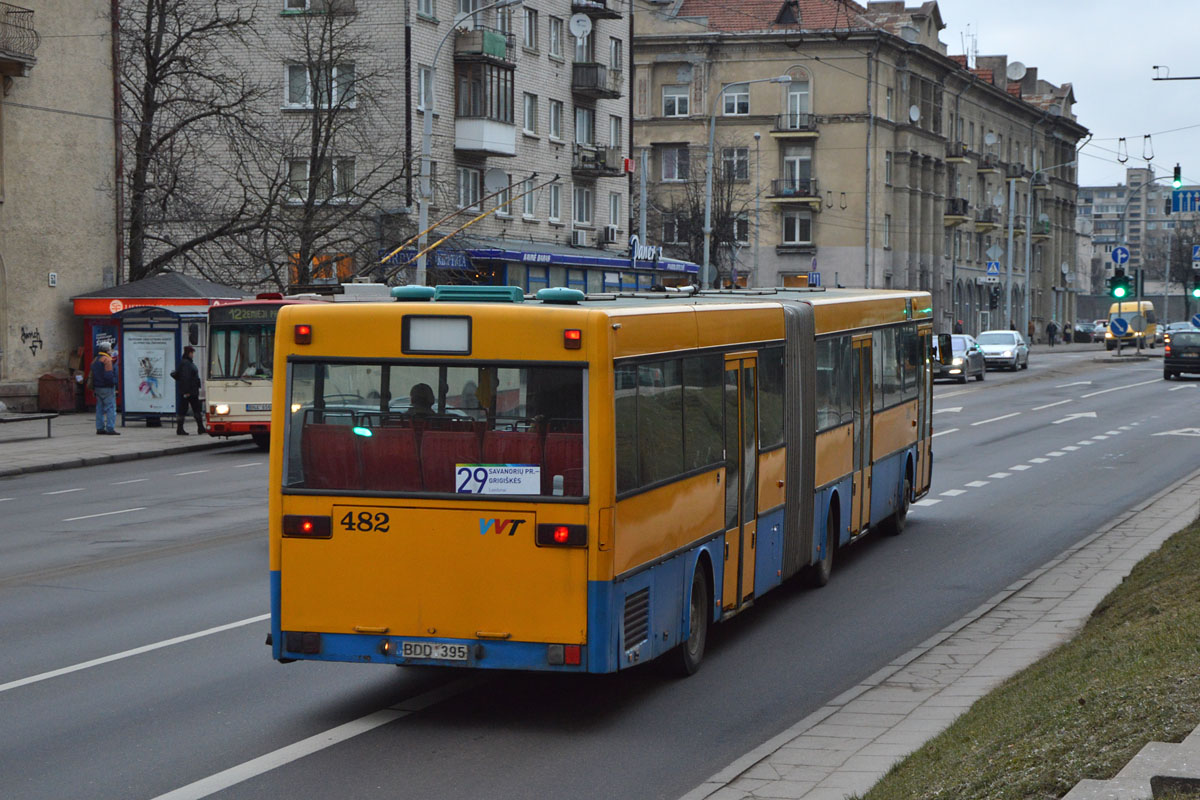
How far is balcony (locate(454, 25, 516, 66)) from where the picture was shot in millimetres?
51531

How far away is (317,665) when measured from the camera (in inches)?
426

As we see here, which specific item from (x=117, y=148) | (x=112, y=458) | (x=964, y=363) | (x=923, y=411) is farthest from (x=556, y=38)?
(x=923, y=411)

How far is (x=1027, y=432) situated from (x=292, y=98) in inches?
1113

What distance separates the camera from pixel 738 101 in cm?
8400

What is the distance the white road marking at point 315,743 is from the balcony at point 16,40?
29740mm

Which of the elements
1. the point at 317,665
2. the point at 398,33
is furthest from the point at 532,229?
the point at 317,665

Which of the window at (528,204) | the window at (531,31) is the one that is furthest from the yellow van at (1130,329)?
the window at (531,31)

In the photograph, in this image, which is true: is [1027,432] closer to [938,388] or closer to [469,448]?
[938,388]

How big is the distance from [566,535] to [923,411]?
10.7m

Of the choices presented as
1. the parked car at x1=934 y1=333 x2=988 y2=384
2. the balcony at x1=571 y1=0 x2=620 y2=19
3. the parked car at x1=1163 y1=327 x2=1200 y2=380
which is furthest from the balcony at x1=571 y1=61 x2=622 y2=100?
the parked car at x1=1163 y1=327 x2=1200 y2=380

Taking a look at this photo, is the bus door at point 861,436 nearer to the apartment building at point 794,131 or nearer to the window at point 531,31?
the window at point 531,31

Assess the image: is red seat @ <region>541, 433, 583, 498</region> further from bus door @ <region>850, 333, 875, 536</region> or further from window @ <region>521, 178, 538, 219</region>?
window @ <region>521, 178, 538, 219</region>

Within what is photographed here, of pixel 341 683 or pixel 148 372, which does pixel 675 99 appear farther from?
pixel 341 683

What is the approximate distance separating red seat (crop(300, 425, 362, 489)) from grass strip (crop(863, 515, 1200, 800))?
11.5 feet
